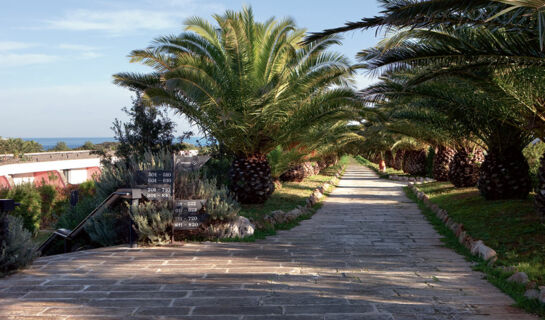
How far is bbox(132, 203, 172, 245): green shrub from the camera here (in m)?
7.49

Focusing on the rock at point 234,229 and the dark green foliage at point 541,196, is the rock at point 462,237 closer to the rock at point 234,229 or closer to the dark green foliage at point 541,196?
the dark green foliage at point 541,196

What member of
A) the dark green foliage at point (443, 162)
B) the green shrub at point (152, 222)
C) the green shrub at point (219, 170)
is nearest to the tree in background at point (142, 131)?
the green shrub at point (219, 170)

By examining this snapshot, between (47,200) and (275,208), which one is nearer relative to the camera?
(275,208)

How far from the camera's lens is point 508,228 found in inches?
321

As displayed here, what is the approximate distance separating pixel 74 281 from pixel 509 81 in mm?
8228

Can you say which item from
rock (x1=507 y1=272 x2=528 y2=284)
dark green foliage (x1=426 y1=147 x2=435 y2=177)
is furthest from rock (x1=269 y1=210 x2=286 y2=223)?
dark green foliage (x1=426 y1=147 x2=435 y2=177)

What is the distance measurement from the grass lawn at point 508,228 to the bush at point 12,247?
6.33m

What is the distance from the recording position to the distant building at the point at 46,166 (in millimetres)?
42697

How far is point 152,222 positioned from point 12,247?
2364 mm

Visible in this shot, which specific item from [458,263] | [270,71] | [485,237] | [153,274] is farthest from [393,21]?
[270,71]

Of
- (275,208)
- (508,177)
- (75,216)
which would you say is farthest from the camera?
(275,208)

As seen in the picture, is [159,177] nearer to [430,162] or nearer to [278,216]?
[278,216]

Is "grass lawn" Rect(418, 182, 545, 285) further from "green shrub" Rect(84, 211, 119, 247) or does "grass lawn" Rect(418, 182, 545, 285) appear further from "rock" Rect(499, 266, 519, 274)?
"green shrub" Rect(84, 211, 119, 247)

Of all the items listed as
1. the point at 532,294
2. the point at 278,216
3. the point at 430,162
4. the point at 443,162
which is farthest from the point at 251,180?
the point at 430,162
